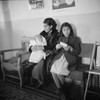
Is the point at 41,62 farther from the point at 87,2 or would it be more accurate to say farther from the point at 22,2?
the point at 22,2

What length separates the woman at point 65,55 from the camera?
2.11m

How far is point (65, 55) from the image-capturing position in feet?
7.29

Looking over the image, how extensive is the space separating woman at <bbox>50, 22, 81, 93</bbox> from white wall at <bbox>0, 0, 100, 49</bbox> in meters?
0.22

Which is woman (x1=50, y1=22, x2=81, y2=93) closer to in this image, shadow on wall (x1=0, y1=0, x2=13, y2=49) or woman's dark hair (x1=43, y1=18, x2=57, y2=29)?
woman's dark hair (x1=43, y1=18, x2=57, y2=29)

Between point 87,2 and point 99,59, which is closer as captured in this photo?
point 99,59

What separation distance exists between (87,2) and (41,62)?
47.5 inches

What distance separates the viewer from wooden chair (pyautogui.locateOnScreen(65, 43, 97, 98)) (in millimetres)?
2001

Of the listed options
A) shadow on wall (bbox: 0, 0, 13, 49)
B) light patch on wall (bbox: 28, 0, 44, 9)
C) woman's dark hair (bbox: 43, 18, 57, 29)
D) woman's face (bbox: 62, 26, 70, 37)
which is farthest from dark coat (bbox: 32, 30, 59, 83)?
shadow on wall (bbox: 0, 0, 13, 49)

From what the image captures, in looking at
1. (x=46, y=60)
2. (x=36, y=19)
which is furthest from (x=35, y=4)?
(x=46, y=60)

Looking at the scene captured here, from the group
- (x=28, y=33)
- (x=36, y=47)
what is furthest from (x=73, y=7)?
(x=28, y=33)

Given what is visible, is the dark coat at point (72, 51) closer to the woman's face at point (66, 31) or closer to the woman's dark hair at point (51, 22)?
the woman's face at point (66, 31)

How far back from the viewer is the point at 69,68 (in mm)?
2129

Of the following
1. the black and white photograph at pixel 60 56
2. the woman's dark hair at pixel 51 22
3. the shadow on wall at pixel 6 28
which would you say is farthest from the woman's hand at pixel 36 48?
Result: the shadow on wall at pixel 6 28

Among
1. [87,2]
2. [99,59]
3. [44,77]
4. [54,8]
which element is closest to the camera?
[99,59]
